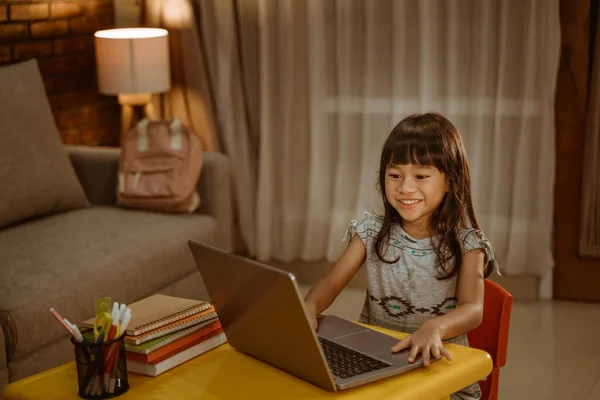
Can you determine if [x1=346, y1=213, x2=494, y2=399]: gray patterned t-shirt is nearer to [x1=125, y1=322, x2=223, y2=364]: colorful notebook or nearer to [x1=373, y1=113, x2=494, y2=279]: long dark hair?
[x1=373, y1=113, x2=494, y2=279]: long dark hair

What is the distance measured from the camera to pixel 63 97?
12.4 ft

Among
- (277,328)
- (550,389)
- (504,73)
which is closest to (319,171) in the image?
(504,73)

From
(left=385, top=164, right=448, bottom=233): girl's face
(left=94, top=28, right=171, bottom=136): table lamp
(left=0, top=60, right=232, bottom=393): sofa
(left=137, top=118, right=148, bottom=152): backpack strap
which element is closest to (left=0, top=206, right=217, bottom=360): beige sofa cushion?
(left=0, top=60, right=232, bottom=393): sofa

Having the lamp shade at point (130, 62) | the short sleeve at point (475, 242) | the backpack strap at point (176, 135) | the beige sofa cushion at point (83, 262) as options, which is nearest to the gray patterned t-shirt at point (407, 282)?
the short sleeve at point (475, 242)

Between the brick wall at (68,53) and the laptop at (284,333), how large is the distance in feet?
7.40

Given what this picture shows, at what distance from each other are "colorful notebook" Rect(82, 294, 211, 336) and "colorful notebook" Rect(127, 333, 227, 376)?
6 cm

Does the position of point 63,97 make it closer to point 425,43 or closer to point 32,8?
point 32,8

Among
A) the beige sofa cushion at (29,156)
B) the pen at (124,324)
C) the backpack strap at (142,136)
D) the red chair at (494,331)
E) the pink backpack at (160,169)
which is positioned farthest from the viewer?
the backpack strap at (142,136)

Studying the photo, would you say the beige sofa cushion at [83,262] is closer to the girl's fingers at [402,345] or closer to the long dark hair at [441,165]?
the long dark hair at [441,165]

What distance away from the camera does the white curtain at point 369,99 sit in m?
3.45

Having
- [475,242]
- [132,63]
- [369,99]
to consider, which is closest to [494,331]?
[475,242]

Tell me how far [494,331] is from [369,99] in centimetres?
197

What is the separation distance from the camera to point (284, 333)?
146 cm

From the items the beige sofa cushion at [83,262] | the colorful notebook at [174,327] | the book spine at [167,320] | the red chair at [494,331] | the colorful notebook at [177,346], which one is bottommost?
the beige sofa cushion at [83,262]
